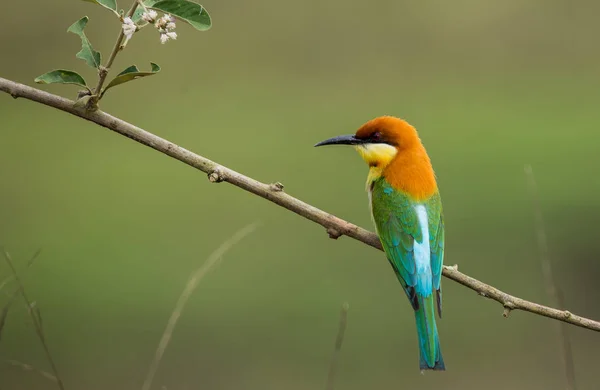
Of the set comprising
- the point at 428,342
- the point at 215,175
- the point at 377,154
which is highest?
the point at 377,154

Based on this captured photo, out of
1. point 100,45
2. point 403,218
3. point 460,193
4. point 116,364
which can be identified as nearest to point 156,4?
point 403,218

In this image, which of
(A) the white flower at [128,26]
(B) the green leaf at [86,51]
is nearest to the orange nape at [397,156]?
(B) the green leaf at [86,51]

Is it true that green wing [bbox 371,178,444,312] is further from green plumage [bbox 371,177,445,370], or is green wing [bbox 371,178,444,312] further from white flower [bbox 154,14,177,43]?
white flower [bbox 154,14,177,43]

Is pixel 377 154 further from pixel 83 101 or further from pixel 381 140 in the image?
pixel 83 101

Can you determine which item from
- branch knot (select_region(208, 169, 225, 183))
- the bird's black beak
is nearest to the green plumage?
the bird's black beak

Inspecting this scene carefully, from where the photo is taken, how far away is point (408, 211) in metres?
2.41

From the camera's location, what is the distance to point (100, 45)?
628 centimetres

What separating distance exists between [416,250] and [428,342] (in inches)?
9.3

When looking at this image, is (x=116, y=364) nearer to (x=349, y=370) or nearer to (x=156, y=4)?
(x=349, y=370)

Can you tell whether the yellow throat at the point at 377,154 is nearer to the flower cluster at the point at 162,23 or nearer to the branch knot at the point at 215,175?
the branch knot at the point at 215,175

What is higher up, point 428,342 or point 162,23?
point 162,23

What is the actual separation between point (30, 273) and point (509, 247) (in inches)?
92.4

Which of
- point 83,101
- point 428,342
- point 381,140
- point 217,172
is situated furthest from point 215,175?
point 381,140

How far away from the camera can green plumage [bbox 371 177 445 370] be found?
2.20 metres
